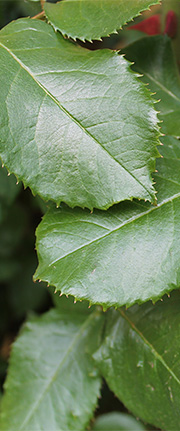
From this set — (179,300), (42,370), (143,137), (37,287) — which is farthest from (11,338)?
(143,137)

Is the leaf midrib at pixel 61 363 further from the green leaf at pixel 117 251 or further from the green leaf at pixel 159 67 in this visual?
the green leaf at pixel 159 67

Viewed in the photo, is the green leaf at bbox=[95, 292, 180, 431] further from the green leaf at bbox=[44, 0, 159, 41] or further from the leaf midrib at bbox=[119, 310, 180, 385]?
the green leaf at bbox=[44, 0, 159, 41]

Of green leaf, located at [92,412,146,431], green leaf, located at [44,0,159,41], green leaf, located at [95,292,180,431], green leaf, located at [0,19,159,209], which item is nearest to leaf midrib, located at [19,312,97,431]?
green leaf, located at [95,292,180,431]

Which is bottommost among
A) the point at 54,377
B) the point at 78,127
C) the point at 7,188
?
the point at 54,377

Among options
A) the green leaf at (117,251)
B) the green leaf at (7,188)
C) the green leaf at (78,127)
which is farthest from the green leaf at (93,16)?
the green leaf at (7,188)

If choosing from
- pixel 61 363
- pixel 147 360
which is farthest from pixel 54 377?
pixel 147 360

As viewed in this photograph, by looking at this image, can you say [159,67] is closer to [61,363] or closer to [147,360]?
[147,360]
